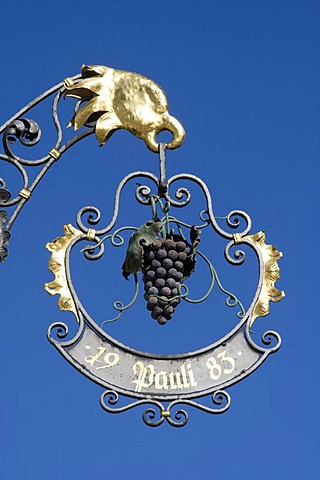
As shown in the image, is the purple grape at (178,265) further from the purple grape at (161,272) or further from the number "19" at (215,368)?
the number "19" at (215,368)

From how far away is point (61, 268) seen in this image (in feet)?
31.6

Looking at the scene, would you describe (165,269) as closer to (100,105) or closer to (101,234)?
(101,234)

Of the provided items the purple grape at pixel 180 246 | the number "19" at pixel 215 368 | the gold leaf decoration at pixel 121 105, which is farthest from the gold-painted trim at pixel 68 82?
the number "19" at pixel 215 368

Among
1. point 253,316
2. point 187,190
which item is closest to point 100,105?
point 187,190

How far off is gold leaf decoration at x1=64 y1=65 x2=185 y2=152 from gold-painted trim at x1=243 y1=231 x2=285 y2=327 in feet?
2.43

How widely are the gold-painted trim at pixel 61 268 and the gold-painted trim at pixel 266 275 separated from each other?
965 mm

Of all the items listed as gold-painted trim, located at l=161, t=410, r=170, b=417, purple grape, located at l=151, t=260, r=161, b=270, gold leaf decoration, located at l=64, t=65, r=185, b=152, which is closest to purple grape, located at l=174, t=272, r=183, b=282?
purple grape, located at l=151, t=260, r=161, b=270

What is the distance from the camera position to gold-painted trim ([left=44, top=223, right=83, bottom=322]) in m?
9.49

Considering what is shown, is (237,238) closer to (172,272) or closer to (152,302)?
(172,272)

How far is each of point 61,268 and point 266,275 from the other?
44.0 inches

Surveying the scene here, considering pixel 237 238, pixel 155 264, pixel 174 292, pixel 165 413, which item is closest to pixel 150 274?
pixel 155 264

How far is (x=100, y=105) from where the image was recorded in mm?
10281

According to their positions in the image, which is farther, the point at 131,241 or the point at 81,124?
the point at 81,124

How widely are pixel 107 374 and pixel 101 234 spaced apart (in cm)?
91
